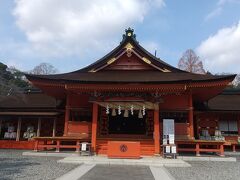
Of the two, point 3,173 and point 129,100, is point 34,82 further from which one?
point 3,173

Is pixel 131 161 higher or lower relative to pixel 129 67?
lower

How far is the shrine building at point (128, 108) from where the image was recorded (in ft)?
54.5

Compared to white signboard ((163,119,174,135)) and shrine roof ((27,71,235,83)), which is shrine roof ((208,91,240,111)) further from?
white signboard ((163,119,174,135))

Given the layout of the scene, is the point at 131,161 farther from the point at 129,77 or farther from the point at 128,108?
the point at 129,77

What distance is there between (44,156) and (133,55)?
389 inches

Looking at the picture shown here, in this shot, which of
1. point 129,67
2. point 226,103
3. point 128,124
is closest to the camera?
point 129,67

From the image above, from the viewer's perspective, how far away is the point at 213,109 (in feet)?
76.2

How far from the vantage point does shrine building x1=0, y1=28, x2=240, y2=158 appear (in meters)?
16.6

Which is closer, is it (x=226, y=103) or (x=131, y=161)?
(x=131, y=161)

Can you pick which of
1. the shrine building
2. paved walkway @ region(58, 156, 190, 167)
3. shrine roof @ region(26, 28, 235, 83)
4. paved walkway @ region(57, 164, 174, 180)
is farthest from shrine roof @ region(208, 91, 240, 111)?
paved walkway @ region(57, 164, 174, 180)

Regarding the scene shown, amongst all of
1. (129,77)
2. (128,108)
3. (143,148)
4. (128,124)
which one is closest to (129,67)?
(129,77)

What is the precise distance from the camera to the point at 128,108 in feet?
57.6

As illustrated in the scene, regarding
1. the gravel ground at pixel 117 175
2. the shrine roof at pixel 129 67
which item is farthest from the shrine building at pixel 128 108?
the gravel ground at pixel 117 175

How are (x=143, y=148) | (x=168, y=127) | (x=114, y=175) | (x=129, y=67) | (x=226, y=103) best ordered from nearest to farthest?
1. (x=114, y=175)
2. (x=168, y=127)
3. (x=143, y=148)
4. (x=129, y=67)
5. (x=226, y=103)
